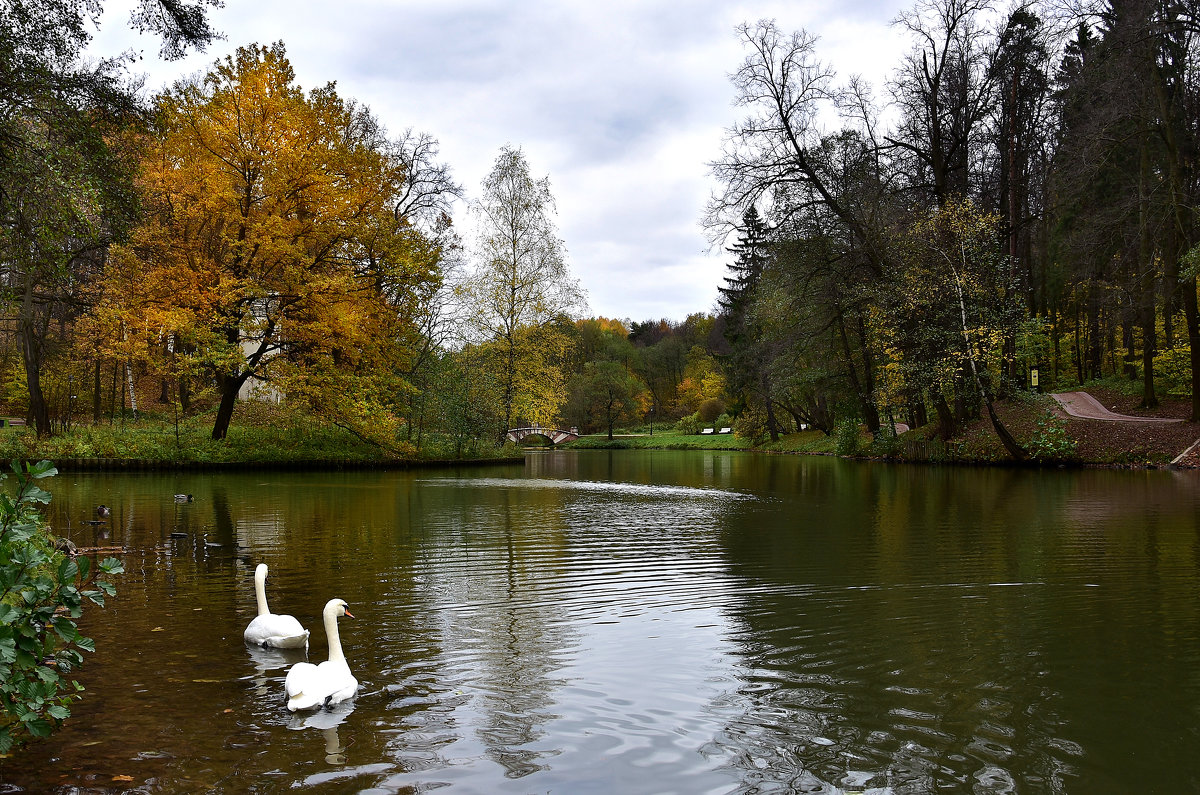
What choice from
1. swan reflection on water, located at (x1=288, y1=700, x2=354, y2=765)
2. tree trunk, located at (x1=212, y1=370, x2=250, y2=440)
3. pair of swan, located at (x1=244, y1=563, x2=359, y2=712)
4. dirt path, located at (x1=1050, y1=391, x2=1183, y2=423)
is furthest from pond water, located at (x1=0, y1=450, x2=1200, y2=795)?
dirt path, located at (x1=1050, y1=391, x2=1183, y2=423)

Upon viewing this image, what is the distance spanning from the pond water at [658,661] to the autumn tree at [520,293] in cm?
2447

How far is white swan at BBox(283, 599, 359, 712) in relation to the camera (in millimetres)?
4844

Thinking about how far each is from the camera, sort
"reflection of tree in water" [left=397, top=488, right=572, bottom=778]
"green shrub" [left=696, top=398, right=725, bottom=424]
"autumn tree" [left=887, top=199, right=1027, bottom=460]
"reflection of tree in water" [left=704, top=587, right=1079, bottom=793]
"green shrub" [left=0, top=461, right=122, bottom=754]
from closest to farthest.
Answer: "green shrub" [left=0, top=461, right=122, bottom=754] → "reflection of tree in water" [left=704, top=587, right=1079, bottom=793] → "reflection of tree in water" [left=397, top=488, right=572, bottom=778] → "autumn tree" [left=887, top=199, right=1027, bottom=460] → "green shrub" [left=696, top=398, right=725, bottom=424]

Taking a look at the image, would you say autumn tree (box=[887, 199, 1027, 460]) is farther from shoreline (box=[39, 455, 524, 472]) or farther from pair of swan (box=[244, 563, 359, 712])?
pair of swan (box=[244, 563, 359, 712])

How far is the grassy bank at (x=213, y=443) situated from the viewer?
23445 millimetres

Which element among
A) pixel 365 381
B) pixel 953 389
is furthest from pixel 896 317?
pixel 365 381

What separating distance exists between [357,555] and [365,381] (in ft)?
55.4

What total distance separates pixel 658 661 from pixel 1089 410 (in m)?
29.5

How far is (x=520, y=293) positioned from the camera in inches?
1487

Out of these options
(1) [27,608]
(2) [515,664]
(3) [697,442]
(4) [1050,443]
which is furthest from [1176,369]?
(1) [27,608]

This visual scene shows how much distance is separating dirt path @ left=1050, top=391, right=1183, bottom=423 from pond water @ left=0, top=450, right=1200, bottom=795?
50.6ft

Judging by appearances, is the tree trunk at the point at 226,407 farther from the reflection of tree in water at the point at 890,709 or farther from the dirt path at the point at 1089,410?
the dirt path at the point at 1089,410

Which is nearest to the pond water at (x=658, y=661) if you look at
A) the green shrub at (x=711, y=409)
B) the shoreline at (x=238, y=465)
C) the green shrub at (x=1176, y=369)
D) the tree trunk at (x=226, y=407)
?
the shoreline at (x=238, y=465)

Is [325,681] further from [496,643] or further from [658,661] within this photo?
[658,661]
